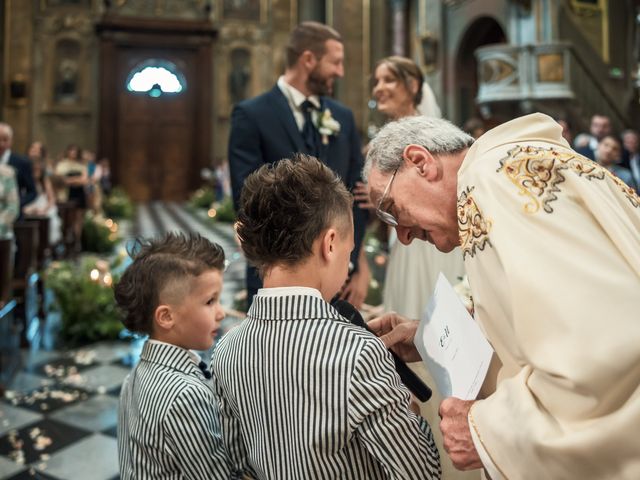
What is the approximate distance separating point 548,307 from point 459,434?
0.37 meters

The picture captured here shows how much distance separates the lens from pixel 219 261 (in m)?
2.01

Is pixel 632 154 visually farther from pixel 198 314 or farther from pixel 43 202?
pixel 43 202

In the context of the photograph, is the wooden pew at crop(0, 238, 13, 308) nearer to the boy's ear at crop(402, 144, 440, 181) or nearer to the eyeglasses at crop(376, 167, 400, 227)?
the eyeglasses at crop(376, 167, 400, 227)

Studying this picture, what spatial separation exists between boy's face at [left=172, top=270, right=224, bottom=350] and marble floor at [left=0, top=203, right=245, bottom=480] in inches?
22.5

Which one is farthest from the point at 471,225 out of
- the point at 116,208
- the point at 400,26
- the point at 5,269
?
the point at 400,26

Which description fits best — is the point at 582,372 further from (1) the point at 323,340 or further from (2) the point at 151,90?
(2) the point at 151,90

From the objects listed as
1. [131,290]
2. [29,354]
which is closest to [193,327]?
[131,290]

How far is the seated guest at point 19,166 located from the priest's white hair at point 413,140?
227 inches

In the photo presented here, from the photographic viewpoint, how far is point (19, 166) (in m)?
6.57

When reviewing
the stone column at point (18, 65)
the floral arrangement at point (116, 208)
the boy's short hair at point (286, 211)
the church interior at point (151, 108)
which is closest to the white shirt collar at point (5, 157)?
the church interior at point (151, 108)

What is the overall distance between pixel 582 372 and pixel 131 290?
133 cm

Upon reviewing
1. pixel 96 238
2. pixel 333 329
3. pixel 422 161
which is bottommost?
pixel 96 238

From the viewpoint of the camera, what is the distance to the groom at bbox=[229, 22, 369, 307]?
289 centimetres

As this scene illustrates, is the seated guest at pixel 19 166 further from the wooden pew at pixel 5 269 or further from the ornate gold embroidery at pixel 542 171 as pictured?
the ornate gold embroidery at pixel 542 171
